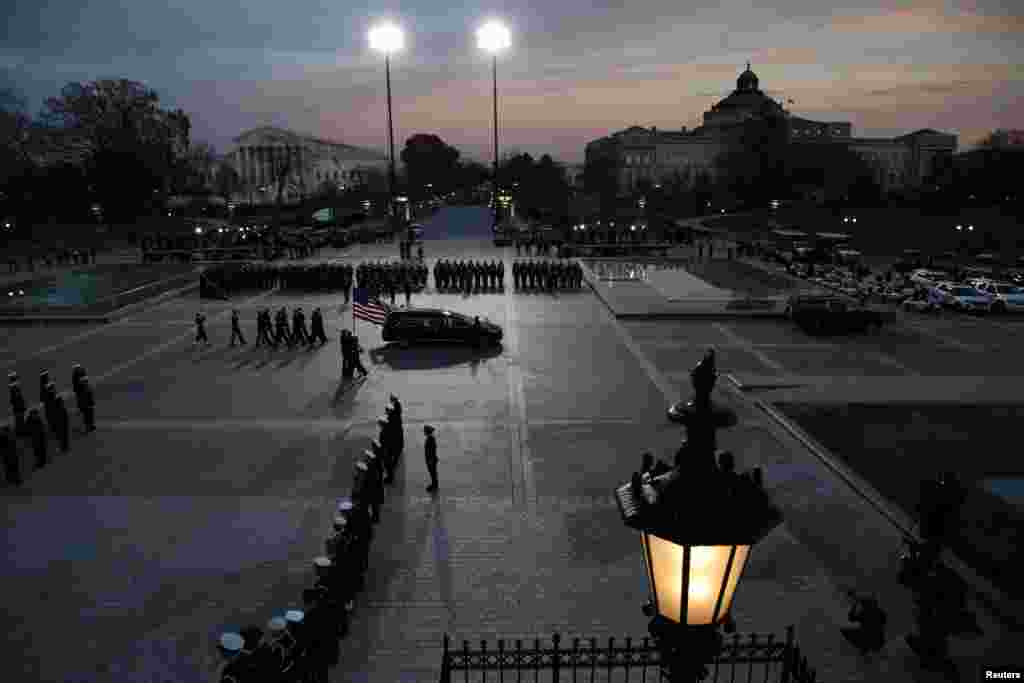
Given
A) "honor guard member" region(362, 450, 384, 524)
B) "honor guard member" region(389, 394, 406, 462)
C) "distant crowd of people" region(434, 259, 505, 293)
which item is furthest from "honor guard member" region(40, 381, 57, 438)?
"distant crowd of people" region(434, 259, 505, 293)

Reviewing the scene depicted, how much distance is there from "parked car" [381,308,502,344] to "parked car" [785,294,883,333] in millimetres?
10467

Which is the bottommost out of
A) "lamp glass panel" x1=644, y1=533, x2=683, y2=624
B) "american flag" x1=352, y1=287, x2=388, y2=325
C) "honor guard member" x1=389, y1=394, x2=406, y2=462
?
"honor guard member" x1=389, y1=394, x2=406, y2=462

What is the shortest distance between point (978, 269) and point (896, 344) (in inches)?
887

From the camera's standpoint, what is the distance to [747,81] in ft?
468

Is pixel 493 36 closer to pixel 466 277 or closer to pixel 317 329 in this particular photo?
pixel 466 277

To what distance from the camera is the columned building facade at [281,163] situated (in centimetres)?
11325

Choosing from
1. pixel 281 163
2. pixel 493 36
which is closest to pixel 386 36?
pixel 493 36

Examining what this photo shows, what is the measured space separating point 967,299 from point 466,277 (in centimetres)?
2019

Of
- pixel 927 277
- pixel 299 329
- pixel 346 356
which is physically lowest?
pixel 346 356

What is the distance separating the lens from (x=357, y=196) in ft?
342

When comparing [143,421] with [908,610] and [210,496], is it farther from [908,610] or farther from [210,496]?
[908,610]

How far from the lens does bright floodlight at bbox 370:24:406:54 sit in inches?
1462

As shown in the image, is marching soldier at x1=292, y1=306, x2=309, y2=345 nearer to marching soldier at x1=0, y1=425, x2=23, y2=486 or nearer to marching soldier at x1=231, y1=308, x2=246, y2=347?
marching soldier at x1=231, y1=308, x2=246, y2=347

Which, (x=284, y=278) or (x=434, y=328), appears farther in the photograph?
(x=284, y=278)
